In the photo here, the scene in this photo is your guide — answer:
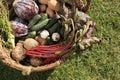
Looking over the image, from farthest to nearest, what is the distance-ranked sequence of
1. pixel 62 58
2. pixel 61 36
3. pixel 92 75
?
pixel 92 75 → pixel 61 36 → pixel 62 58

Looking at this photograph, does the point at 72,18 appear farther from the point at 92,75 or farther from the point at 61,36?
the point at 92,75

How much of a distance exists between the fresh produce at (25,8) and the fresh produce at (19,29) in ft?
0.33

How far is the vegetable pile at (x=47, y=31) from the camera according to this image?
9.41 ft

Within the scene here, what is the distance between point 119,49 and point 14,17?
115 centimetres

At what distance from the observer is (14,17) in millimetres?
3178

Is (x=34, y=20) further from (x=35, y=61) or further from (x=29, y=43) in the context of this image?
(x=35, y=61)

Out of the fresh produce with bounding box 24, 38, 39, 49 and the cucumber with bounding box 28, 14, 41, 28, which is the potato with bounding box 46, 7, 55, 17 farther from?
the fresh produce with bounding box 24, 38, 39, 49

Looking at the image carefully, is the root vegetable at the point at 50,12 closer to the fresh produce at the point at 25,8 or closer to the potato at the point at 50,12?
the potato at the point at 50,12

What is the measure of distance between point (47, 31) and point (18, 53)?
0.35 meters

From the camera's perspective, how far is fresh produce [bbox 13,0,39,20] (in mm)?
3027

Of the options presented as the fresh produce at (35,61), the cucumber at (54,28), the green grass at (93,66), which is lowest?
the green grass at (93,66)

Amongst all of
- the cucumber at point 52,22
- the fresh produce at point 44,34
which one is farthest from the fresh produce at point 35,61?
the cucumber at point 52,22

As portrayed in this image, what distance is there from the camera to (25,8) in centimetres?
303

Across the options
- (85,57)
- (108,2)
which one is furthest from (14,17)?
(108,2)
